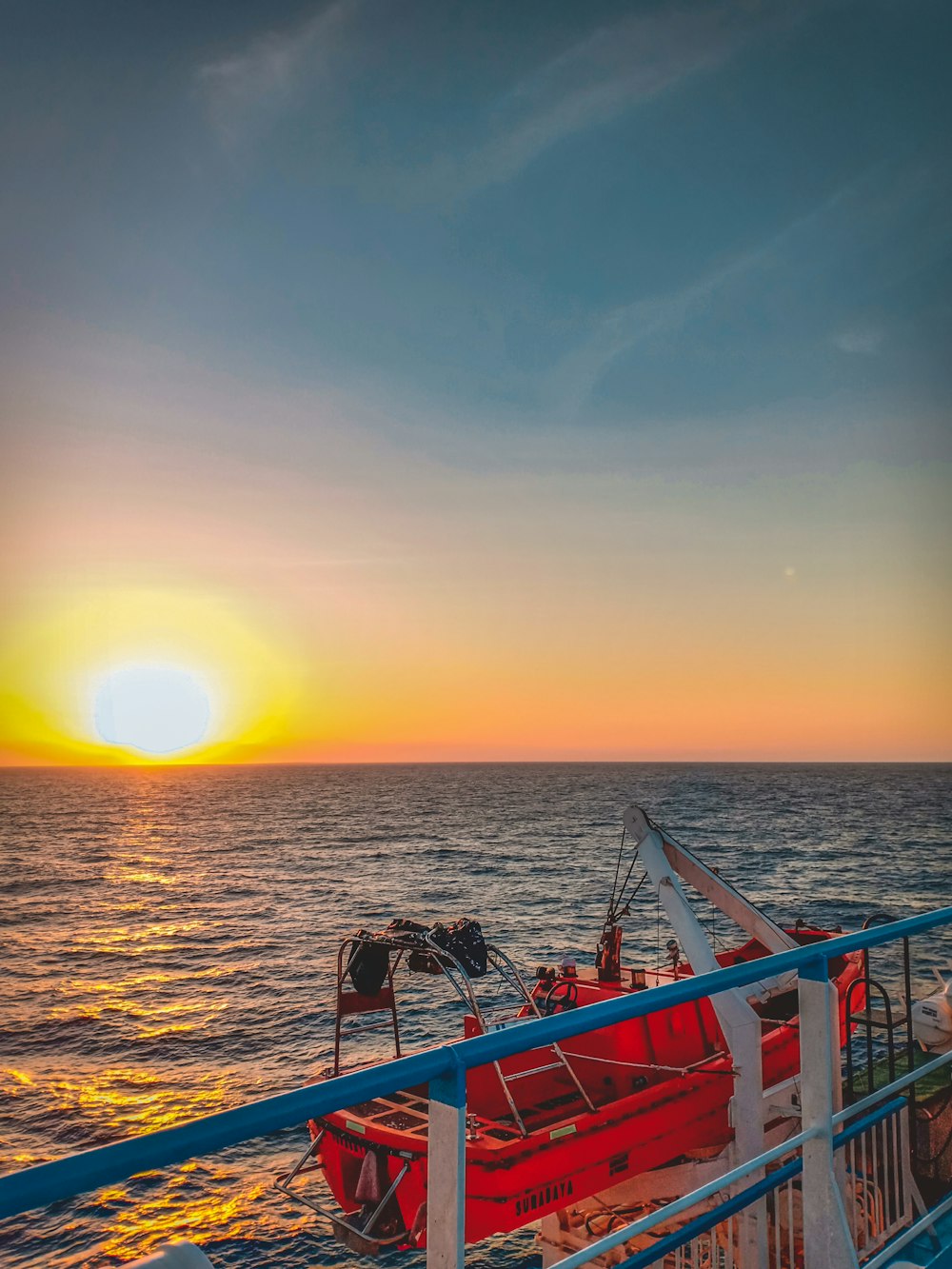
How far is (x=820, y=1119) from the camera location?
260 centimetres

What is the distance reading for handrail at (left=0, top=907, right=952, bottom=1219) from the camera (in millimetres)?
1189

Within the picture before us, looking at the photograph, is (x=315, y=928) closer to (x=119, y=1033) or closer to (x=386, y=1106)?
(x=119, y=1033)

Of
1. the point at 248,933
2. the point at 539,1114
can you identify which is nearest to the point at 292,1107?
the point at 539,1114

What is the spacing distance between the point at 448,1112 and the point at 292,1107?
1.13 feet

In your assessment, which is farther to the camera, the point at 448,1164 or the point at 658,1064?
the point at 658,1064

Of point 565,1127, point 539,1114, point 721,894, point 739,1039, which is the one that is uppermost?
point 721,894

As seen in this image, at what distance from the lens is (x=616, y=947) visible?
1307 centimetres

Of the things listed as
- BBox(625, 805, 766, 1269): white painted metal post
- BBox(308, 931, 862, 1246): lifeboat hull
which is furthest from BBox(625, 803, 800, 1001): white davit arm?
BBox(308, 931, 862, 1246): lifeboat hull

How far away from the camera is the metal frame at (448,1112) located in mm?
1225

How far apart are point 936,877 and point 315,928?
28604 millimetres

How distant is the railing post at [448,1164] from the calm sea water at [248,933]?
1353 cm

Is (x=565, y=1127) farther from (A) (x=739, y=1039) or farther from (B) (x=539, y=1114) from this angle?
(A) (x=739, y=1039)

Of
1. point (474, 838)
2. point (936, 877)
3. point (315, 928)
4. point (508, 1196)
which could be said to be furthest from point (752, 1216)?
point (474, 838)

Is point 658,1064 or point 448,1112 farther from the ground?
point 448,1112
